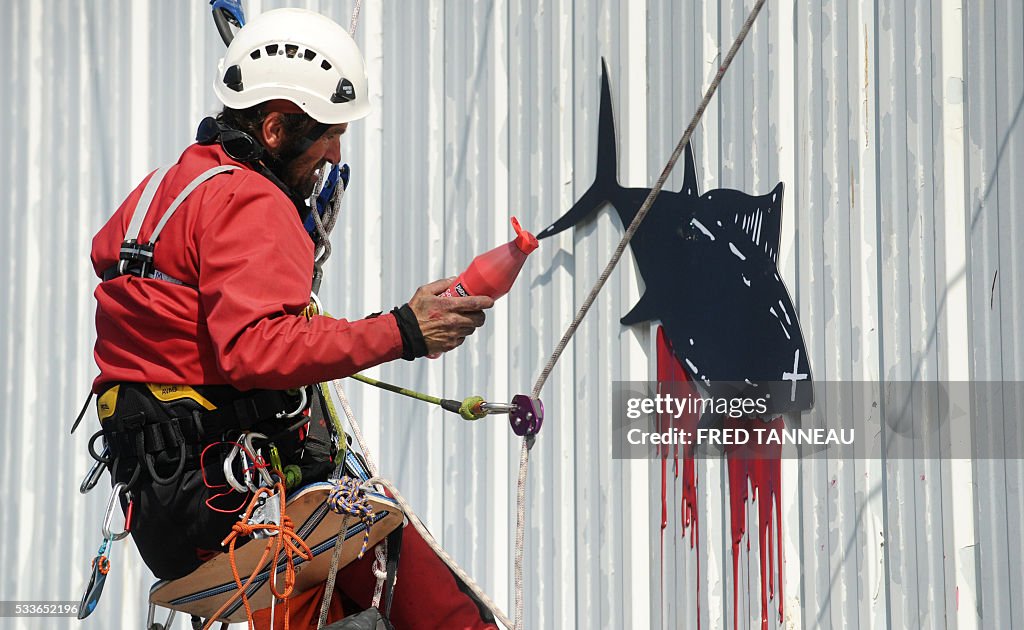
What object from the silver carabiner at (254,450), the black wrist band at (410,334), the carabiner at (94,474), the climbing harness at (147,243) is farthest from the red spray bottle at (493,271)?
the carabiner at (94,474)

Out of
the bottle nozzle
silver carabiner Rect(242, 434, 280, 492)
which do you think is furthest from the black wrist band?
silver carabiner Rect(242, 434, 280, 492)

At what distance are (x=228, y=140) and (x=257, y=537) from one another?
858 millimetres

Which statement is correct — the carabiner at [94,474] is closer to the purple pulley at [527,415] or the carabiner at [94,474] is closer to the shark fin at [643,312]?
the purple pulley at [527,415]

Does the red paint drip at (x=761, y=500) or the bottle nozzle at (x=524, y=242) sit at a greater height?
the bottle nozzle at (x=524, y=242)

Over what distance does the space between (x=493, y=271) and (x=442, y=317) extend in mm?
191

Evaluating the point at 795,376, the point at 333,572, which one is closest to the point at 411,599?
the point at 333,572

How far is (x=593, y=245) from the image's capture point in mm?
3451

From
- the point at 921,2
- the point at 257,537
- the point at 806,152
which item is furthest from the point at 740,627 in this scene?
the point at 921,2

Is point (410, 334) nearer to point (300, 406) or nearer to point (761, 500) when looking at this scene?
point (300, 406)

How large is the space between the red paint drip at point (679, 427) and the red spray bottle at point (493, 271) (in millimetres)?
1227

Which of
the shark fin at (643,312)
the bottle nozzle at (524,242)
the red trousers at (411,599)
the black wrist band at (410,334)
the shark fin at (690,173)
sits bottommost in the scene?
the red trousers at (411,599)

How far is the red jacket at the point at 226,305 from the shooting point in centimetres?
196

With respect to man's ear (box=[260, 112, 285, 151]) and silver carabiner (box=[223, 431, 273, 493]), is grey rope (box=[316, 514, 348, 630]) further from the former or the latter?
man's ear (box=[260, 112, 285, 151])

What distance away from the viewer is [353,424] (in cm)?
309
